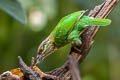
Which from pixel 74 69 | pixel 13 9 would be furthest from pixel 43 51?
pixel 13 9

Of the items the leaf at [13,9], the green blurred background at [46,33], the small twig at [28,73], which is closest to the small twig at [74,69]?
the small twig at [28,73]

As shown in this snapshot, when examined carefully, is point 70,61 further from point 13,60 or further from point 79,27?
point 13,60

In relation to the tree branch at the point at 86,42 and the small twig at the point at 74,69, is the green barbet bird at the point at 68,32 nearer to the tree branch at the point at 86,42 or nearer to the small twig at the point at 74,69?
the tree branch at the point at 86,42

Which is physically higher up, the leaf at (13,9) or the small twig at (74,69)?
the leaf at (13,9)

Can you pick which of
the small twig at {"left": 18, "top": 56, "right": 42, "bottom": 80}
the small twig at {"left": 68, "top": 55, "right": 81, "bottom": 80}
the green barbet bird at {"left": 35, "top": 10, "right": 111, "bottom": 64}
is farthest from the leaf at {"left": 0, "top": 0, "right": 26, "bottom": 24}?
the small twig at {"left": 68, "top": 55, "right": 81, "bottom": 80}

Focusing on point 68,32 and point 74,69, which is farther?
point 68,32

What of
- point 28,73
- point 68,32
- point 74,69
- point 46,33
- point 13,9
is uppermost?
point 46,33

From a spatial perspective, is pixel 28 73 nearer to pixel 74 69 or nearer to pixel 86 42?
pixel 86 42
